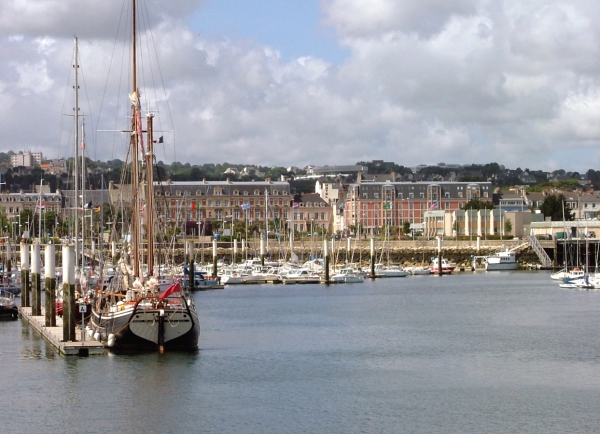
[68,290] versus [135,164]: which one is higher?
[135,164]

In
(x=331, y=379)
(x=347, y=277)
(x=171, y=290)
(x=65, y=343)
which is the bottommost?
(x=331, y=379)

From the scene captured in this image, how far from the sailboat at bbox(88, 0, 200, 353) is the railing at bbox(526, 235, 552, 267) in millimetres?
99411

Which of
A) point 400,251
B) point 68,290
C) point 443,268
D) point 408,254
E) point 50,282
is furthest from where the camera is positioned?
point 400,251

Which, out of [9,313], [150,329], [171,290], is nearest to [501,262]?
[9,313]

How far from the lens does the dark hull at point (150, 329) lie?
5134 cm

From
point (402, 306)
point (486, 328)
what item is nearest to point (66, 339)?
point (486, 328)

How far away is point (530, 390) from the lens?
44906 mm

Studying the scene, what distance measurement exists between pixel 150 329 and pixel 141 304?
3.99 ft

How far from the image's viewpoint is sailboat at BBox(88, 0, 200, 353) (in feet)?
169

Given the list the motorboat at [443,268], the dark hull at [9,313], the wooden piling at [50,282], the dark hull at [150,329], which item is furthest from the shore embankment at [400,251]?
the dark hull at [150,329]

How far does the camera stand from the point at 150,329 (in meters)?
51.4

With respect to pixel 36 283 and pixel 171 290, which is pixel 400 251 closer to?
pixel 36 283

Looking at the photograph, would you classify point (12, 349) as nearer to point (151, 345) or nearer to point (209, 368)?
point (151, 345)

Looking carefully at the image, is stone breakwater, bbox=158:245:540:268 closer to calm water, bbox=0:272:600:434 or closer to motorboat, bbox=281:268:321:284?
motorboat, bbox=281:268:321:284
